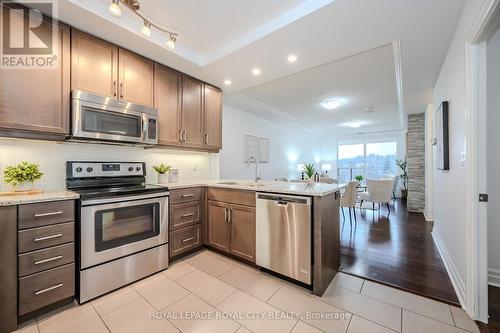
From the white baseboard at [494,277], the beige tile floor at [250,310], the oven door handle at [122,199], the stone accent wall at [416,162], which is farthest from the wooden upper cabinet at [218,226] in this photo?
the stone accent wall at [416,162]

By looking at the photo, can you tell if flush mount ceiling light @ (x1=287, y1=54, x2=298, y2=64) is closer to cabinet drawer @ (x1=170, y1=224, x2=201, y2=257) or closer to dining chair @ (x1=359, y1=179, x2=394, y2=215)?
cabinet drawer @ (x1=170, y1=224, x2=201, y2=257)

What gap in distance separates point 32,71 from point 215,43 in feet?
5.68

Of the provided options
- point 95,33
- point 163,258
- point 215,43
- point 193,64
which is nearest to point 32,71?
point 95,33

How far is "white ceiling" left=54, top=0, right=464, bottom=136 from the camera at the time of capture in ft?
5.79

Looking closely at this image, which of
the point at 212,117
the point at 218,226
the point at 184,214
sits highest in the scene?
the point at 212,117

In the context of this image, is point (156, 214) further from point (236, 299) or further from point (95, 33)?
point (95, 33)

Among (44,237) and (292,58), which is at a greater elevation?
(292,58)

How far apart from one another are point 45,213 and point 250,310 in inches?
69.5

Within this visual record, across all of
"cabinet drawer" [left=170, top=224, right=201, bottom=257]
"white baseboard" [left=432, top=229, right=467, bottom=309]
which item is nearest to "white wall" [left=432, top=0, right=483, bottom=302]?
"white baseboard" [left=432, top=229, right=467, bottom=309]

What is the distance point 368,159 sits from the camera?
28.2 feet

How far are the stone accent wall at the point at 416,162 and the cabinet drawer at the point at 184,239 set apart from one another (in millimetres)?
5147

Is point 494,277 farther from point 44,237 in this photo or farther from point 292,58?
point 44,237

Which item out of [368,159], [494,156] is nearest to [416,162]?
[494,156]

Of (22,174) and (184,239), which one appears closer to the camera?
(22,174)
